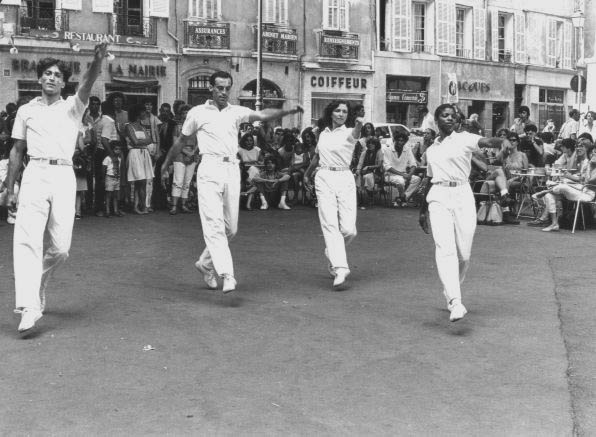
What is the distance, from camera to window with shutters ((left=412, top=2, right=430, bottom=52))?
37031 mm

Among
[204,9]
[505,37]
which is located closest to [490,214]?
[204,9]

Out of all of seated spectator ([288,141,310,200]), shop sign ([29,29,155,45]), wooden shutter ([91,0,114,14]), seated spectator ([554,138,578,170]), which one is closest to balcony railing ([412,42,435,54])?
shop sign ([29,29,155,45])

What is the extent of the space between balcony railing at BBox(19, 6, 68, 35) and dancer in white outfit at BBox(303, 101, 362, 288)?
2027 centimetres

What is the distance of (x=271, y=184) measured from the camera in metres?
19.1

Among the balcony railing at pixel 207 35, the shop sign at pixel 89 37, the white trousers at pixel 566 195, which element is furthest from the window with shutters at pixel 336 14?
the white trousers at pixel 566 195

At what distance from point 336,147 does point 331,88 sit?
1007 inches

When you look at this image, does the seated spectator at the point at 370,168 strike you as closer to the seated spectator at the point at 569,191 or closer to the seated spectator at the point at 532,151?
the seated spectator at the point at 532,151

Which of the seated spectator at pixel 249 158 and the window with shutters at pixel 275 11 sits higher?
the window with shutters at pixel 275 11

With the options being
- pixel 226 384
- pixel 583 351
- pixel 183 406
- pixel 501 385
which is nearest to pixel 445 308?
pixel 583 351

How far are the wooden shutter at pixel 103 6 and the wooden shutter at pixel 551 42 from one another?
1911cm

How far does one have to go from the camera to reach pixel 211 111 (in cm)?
897

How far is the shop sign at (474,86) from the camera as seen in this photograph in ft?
124

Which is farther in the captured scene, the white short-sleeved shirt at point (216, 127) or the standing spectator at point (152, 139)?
the standing spectator at point (152, 139)

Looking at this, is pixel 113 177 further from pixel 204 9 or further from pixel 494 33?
pixel 494 33
